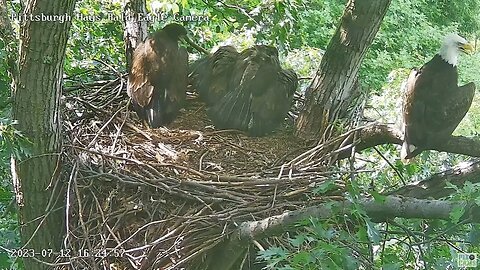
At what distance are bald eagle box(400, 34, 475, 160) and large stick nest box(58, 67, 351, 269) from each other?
1.51ft

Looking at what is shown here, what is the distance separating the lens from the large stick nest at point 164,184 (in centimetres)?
346

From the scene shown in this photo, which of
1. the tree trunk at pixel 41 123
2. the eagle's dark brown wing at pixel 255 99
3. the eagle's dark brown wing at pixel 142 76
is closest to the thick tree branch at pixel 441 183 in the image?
the eagle's dark brown wing at pixel 255 99

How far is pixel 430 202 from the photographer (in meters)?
2.37

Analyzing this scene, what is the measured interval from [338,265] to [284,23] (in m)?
3.51

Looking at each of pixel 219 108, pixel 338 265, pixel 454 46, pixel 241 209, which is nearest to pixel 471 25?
pixel 454 46

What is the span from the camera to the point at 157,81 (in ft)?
15.9

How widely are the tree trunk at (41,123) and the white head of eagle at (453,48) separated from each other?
2.84 m

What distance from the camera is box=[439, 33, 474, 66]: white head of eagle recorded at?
4.82 meters

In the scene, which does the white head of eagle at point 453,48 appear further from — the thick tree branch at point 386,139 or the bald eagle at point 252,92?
the bald eagle at point 252,92

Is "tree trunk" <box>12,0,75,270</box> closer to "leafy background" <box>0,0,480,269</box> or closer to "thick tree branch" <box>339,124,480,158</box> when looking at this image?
"leafy background" <box>0,0,480,269</box>

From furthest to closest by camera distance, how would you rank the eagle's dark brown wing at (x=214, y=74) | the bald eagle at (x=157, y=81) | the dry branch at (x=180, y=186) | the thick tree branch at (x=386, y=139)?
the eagle's dark brown wing at (x=214, y=74) < the bald eagle at (x=157, y=81) < the thick tree branch at (x=386, y=139) < the dry branch at (x=180, y=186)

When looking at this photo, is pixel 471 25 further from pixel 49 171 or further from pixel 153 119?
pixel 49 171

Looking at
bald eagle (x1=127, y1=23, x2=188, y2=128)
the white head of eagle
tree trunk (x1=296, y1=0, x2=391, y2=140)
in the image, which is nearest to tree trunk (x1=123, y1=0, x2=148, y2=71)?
bald eagle (x1=127, y1=23, x2=188, y2=128)

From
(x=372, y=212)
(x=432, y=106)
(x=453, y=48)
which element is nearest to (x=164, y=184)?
(x=372, y=212)
